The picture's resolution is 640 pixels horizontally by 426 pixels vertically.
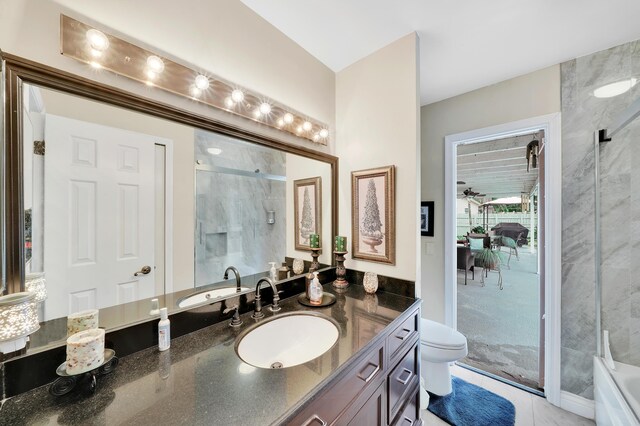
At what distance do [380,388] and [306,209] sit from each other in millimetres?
1138

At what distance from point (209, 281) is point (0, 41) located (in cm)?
108

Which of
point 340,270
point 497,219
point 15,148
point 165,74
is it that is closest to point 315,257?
point 340,270

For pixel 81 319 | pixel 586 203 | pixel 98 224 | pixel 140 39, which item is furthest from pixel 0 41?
pixel 586 203

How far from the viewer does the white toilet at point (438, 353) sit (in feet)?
5.60

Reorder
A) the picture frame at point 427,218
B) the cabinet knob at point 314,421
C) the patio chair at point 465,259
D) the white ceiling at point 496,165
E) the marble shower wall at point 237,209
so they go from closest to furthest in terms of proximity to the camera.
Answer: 1. the cabinet knob at point 314,421
2. the marble shower wall at point 237,209
3. the picture frame at point 427,218
4. the white ceiling at point 496,165
5. the patio chair at point 465,259

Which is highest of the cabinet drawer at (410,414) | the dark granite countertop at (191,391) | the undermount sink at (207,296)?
the undermount sink at (207,296)

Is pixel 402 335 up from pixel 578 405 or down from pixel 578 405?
up

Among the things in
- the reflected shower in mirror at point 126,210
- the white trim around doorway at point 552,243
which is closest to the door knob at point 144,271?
the reflected shower in mirror at point 126,210

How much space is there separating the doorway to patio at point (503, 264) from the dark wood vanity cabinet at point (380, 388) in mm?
1296

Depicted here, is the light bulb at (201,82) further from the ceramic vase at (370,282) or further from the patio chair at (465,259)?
the patio chair at (465,259)

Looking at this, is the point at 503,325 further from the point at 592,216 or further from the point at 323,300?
the point at 323,300

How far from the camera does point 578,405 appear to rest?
1.69 m

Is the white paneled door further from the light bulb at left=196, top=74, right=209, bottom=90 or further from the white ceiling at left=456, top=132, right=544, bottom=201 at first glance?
the white ceiling at left=456, top=132, right=544, bottom=201

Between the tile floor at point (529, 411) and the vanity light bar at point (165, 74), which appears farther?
the tile floor at point (529, 411)
